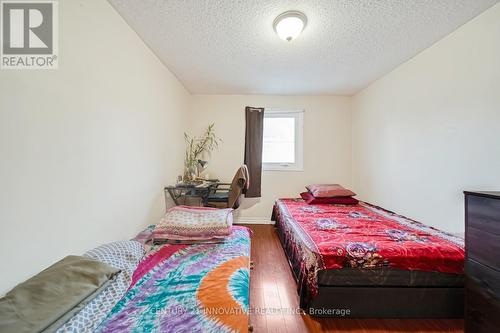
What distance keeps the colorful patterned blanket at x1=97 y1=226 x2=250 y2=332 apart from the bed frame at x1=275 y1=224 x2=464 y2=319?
0.70 meters

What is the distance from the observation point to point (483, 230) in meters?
1.12

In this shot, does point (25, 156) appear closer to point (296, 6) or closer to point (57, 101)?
point (57, 101)

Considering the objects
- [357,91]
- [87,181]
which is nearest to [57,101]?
[87,181]

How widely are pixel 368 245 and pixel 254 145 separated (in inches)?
94.9

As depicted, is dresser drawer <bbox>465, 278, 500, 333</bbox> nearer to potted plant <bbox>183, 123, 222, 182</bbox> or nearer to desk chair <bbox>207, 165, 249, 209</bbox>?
desk chair <bbox>207, 165, 249, 209</bbox>

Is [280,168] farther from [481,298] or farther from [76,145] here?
[76,145]

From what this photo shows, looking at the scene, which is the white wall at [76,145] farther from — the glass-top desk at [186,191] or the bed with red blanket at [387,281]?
the bed with red blanket at [387,281]

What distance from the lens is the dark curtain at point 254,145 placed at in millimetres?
3555

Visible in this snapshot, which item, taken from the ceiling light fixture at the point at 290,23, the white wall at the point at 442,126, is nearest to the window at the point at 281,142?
the white wall at the point at 442,126

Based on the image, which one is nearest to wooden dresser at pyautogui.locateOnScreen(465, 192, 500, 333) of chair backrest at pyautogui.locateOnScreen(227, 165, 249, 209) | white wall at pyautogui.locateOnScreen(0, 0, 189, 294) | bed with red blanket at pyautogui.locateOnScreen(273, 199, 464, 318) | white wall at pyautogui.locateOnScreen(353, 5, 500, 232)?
bed with red blanket at pyautogui.locateOnScreen(273, 199, 464, 318)

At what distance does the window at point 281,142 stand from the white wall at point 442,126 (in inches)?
50.1

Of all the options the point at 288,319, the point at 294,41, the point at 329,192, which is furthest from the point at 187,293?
the point at 329,192

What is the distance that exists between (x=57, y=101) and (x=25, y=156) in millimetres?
352

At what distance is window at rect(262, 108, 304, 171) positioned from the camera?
366cm
